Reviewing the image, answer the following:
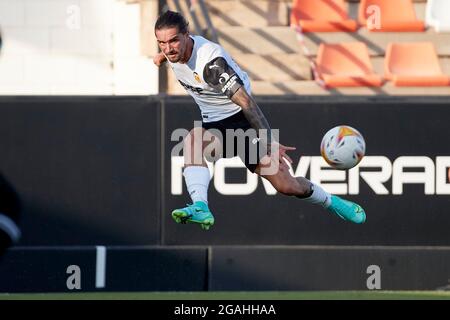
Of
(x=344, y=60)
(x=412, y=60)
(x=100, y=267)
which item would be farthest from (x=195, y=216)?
(x=412, y=60)

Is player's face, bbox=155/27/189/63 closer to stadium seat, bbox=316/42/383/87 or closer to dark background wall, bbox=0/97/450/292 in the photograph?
dark background wall, bbox=0/97/450/292

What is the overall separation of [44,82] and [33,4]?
1.00 meters

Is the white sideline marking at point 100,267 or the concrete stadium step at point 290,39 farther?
the concrete stadium step at point 290,39

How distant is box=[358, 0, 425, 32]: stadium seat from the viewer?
16125 mm

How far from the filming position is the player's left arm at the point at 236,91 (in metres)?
9.73

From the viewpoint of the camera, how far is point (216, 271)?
12.4 meters

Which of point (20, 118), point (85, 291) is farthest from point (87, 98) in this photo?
point (85, 291)

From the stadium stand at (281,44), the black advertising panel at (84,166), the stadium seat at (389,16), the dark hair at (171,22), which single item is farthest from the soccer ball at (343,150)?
the stadium seat at (389,16)

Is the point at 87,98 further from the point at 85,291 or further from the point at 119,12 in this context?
the point at 119,12

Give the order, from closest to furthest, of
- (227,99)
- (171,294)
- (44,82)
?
(227,99) < (171,294) < (44,82)

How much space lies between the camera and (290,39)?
51.8 ft

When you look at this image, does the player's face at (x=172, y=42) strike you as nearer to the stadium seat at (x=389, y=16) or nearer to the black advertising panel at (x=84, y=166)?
the black advertising panel at (x=84, y=166)

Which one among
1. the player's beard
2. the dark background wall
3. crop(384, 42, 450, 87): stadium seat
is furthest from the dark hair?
crop(384, 42, 450, 87): stadium seat

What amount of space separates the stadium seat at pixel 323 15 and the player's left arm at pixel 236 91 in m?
6.11
